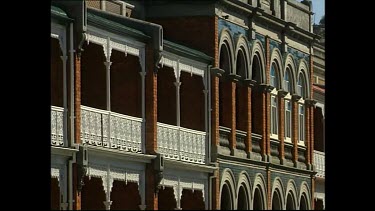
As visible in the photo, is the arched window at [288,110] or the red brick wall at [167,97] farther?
the arched window at [288,110]

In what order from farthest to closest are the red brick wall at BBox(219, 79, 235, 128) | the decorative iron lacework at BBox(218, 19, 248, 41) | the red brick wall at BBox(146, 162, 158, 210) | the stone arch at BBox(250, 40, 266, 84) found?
the stone arch at BBox(250, 40, 266, 84) → the red brick wall at BBox(219, 79, 235, 128) → the decorative iron lacework at BBox(218, 19, 248, 41) → the red brick wall at BBox(146, 162, 158, 210)

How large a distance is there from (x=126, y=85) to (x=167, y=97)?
4354 mm

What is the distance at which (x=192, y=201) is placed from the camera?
45062 mm

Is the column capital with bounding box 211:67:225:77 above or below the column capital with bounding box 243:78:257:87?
below

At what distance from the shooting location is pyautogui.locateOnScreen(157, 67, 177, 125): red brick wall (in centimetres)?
4350

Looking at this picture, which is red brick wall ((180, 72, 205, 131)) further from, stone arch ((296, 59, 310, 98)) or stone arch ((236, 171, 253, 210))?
stone arch ((296, 59, 310, 98))

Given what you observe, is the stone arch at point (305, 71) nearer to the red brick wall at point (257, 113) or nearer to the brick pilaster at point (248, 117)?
the red brick wall at point (257, 113)

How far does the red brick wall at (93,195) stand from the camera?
37.2 metres

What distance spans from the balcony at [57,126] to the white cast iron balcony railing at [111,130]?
140 cm

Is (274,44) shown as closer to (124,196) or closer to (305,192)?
(305,192)

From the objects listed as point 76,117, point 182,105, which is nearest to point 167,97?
point 182,105

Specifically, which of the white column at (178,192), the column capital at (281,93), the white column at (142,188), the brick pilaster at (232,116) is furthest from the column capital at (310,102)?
the white column at (142,188)

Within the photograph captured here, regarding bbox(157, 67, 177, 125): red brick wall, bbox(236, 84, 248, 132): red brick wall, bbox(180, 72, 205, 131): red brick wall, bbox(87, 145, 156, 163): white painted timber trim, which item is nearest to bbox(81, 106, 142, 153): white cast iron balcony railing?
bbox(87, 145, 156, 163): white painted timber trim

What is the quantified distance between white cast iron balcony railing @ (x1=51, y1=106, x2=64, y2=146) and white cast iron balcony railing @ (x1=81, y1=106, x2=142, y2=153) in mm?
1413
